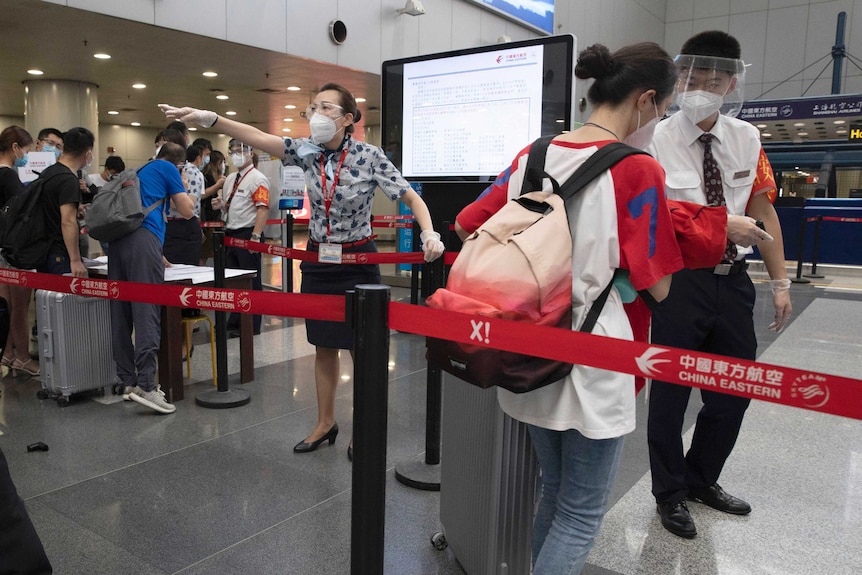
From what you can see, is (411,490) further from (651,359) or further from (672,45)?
(672,45)

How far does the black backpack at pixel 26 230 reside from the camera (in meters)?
4.39

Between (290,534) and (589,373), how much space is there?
5.30 feet

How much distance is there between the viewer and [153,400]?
400 centimetres

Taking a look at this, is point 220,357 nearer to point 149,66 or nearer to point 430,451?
point 430,451

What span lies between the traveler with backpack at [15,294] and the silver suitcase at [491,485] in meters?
3.89

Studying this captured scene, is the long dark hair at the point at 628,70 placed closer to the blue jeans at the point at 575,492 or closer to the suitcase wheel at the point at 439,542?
the blue jeans at the point at 575,492

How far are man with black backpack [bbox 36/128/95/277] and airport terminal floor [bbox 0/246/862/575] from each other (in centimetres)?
100

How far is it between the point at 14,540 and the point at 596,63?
1.66m

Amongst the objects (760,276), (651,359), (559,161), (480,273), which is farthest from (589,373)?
(760,276)

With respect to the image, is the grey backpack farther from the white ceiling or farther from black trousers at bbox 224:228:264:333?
the white ceiling

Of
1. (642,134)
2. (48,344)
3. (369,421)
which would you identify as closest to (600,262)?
(642,134)

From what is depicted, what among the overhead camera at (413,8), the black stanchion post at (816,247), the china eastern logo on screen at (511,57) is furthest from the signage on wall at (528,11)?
the china eastern logo on screen at (511,57)

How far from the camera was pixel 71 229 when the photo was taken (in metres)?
4.05

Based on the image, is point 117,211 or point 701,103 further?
point 117,211
